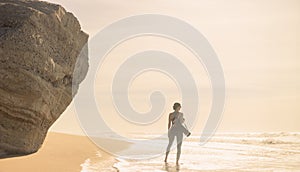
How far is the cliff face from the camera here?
10570 millimetres

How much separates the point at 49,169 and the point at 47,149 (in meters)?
2.89

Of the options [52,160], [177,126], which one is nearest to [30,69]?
[52,160]

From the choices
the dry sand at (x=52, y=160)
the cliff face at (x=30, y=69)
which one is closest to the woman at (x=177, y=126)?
the dry sand at (x=52, y=160)

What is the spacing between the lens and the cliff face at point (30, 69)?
416 inches

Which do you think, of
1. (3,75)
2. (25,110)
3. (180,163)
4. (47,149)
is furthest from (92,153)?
(3,75)

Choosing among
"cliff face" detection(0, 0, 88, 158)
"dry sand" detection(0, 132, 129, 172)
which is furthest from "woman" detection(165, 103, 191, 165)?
"cliff face" detection(0, 0, 88, 158)

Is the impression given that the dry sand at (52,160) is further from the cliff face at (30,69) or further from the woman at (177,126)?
the woman at (177,126)

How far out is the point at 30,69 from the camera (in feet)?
35.4

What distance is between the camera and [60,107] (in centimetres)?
1276

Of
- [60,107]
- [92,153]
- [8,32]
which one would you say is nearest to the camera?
[8,32]

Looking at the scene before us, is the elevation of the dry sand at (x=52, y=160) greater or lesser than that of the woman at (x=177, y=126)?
lesser

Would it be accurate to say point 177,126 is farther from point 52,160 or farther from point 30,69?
point 30,69

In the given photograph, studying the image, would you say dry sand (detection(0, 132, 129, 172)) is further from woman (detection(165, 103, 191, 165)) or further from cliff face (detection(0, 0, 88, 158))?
woman (detection(165, 103, 191, 165))

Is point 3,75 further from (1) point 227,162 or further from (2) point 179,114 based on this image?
(1) point 227,162
